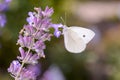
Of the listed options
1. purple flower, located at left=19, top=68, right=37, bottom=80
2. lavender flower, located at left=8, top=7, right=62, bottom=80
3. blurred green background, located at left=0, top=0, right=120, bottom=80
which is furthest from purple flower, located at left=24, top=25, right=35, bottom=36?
blurred green background, located at left=0, top=0, right=120, bottom=80

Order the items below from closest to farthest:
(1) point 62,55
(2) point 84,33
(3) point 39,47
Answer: (3) point 39,47 → (2) point 84,33 → (1) point 62,55

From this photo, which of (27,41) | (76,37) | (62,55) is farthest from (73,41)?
(62,55)

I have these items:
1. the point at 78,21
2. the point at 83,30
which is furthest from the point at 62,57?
the point at 83,30

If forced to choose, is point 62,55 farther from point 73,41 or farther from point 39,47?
point 39,47

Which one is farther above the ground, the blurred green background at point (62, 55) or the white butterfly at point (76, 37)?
the white butterfly at point (76, 37)

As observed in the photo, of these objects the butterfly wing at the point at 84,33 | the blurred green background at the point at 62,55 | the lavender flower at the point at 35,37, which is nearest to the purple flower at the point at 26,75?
the lavender flower at the point at 35,37

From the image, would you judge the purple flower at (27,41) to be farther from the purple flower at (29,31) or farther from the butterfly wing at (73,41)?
the butterfly wing at (73,41)

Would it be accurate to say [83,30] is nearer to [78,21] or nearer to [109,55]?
[109,55]
